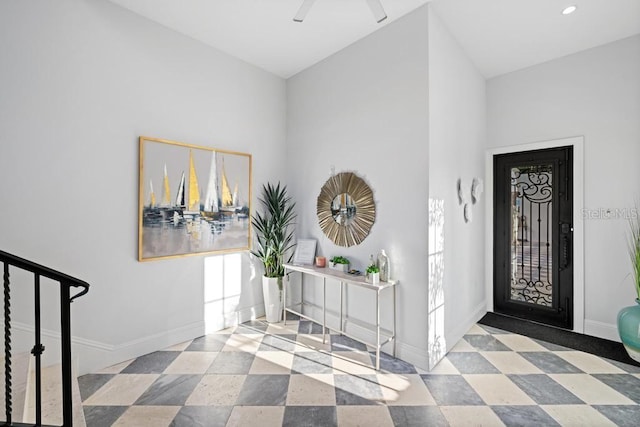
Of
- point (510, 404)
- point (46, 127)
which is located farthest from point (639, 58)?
point (46, 127)

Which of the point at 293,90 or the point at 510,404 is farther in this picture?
the point at 293,90

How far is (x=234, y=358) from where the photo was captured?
8.82 ft

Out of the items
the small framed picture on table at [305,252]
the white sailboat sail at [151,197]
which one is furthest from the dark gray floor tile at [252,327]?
the white sailboat sail at [151,197]

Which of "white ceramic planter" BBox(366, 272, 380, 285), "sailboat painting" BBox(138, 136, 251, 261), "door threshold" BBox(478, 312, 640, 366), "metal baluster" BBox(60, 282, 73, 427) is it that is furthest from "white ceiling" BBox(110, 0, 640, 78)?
"door threshold" BBox(478, 312, 640, 366)

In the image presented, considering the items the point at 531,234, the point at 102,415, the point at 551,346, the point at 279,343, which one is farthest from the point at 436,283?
the point at 102,415

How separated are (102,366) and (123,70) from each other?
8.26 ft

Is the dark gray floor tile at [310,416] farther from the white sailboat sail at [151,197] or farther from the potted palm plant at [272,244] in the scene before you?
the white sailboat sail at [151,197]

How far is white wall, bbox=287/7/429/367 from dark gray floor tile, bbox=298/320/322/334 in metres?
0.35

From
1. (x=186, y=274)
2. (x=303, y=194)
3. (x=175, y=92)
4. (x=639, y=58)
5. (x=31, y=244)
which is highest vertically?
(x=639, y=58)

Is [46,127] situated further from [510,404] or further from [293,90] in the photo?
[510,404]

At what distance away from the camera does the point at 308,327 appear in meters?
3.37

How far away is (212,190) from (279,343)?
1.71 metres

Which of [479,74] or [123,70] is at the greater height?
[479,74]

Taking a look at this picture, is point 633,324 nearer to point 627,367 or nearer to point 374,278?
point 627,367
